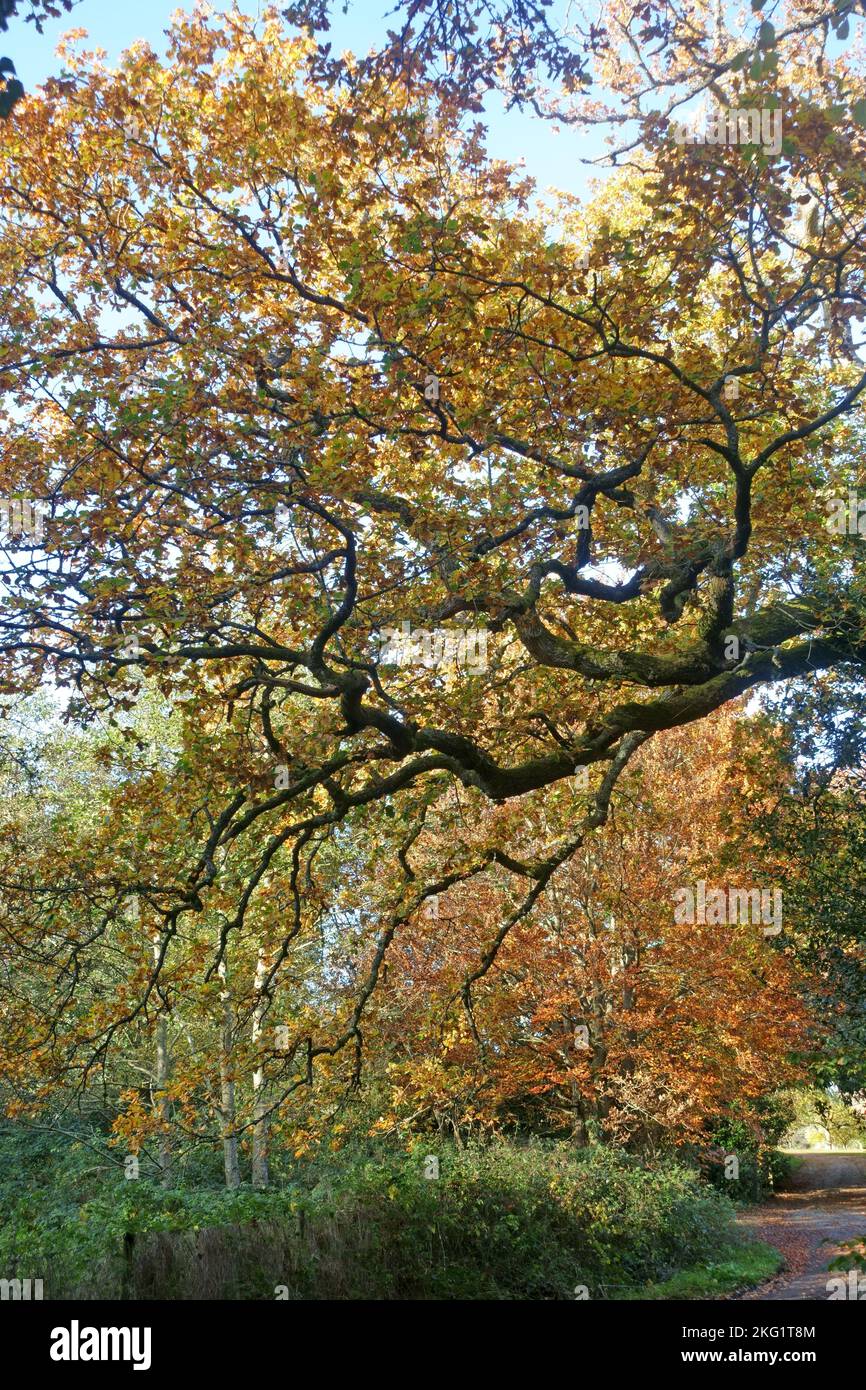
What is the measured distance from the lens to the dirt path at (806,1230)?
1405 cm

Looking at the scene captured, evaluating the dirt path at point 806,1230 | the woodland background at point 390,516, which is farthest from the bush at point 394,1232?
the dirt path at point 806,1230

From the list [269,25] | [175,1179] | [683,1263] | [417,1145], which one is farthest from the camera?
[175,1179]

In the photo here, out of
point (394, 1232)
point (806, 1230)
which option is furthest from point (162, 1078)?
point (806, 1230)

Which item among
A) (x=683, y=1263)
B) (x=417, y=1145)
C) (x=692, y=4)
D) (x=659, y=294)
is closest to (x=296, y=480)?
(x=659, y=294)

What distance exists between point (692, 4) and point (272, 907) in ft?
28.1

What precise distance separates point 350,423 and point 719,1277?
12.3 metres

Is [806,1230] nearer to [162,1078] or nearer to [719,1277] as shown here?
[719,1277]

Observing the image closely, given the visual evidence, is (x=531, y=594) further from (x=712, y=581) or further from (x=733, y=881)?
(x=733, y=881)

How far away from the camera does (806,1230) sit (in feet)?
68.6

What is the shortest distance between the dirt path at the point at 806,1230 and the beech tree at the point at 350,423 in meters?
6.25

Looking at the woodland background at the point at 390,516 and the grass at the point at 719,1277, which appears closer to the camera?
the woodland background at the point at 390,516

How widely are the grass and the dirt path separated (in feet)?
0.66

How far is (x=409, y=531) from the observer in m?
8.58

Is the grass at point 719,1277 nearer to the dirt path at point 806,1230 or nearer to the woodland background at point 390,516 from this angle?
the dirt path at point 806,1230
